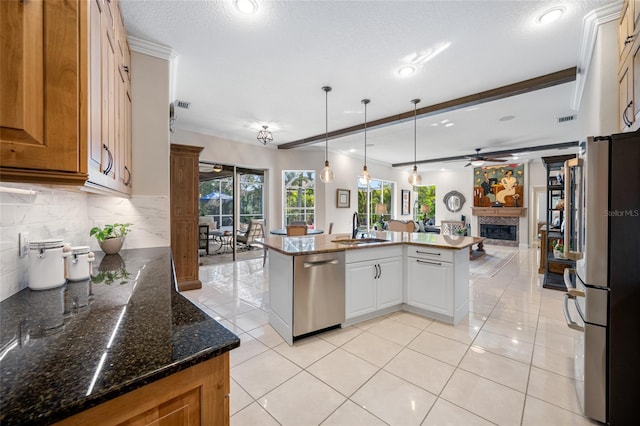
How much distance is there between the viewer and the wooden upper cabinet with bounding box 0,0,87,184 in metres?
0.73

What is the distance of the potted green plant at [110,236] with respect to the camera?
2.05 metres

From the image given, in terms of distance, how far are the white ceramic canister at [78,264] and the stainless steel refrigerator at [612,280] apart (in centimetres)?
294

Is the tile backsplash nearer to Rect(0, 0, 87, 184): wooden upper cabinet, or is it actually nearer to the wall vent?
Rect(0, 0, 87, 184): wooden upper cabinet

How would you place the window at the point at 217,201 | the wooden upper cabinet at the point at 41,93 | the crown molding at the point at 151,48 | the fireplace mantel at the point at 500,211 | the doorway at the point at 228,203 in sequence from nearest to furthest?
the wooden upper cabinet at the point at 41,93, the crown molding at the point at 151,48, the doorway at the point at 228,203, the window at the point at 217,201, the fireplace mantel at the point at 500,211

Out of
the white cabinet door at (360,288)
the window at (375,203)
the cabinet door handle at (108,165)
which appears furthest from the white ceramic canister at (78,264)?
the window at (375,203)

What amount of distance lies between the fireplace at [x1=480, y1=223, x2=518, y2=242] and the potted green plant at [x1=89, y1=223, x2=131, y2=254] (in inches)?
404

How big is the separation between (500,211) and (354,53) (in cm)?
842

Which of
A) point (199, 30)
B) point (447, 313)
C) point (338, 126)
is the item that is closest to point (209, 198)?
point (338, 126)

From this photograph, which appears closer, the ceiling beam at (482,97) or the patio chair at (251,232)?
the ceiling beam at (482,97)

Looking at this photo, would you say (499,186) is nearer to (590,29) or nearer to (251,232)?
(590,29)

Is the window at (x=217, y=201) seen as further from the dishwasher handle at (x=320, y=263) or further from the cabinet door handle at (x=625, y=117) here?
the cabinet door handle at (x=625, y=117)

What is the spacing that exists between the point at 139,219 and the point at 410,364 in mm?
2705

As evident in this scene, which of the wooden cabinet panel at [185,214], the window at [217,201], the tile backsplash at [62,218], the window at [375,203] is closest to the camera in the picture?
the tile backsplash at [62,218]

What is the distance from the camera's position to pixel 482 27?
7.48ft
